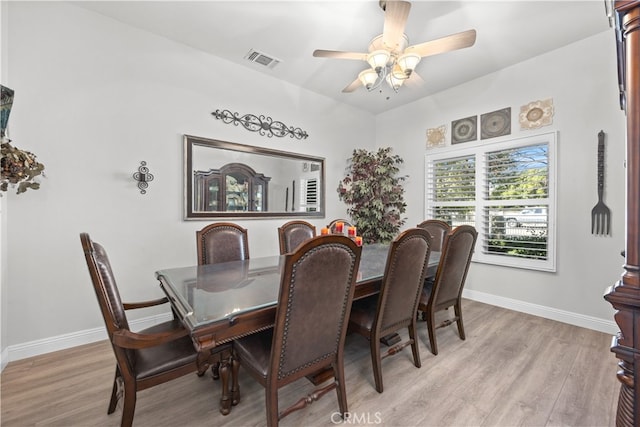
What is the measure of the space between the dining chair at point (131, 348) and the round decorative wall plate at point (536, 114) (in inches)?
160

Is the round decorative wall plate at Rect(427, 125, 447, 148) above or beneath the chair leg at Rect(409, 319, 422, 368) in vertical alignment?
above

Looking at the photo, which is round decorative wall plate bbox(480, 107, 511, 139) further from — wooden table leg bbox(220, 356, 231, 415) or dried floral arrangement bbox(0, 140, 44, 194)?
dried floral arrangement bbox(0, 140, 44, 194)

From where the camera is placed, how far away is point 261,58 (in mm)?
3264

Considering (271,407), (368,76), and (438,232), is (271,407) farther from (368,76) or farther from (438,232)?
(438,232)

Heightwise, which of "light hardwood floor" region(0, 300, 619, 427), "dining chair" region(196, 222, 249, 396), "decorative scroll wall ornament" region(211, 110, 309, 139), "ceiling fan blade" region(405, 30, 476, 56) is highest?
"ceiling fan blade" region(405, 30, 476, 56)

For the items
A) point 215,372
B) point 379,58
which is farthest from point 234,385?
point 379,58

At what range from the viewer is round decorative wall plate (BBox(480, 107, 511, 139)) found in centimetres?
345

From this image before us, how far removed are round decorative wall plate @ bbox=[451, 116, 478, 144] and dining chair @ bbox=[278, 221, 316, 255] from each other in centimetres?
256

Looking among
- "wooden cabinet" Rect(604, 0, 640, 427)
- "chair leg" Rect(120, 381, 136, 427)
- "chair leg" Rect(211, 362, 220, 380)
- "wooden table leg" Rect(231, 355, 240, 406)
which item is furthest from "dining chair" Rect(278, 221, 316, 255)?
"wooden cabinet" Rect(604, 0, 640, 427)

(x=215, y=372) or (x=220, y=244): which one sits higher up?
(x=220, y=244)

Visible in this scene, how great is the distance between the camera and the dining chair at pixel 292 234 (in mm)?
2926

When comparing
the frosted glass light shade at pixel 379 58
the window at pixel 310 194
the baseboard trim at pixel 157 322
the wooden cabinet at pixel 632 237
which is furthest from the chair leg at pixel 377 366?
the window at pixel 310 194

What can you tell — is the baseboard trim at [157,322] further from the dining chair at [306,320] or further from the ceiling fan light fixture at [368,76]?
the ceiling fan light fixture at [368,76]

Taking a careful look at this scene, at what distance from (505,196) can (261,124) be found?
331 cm
